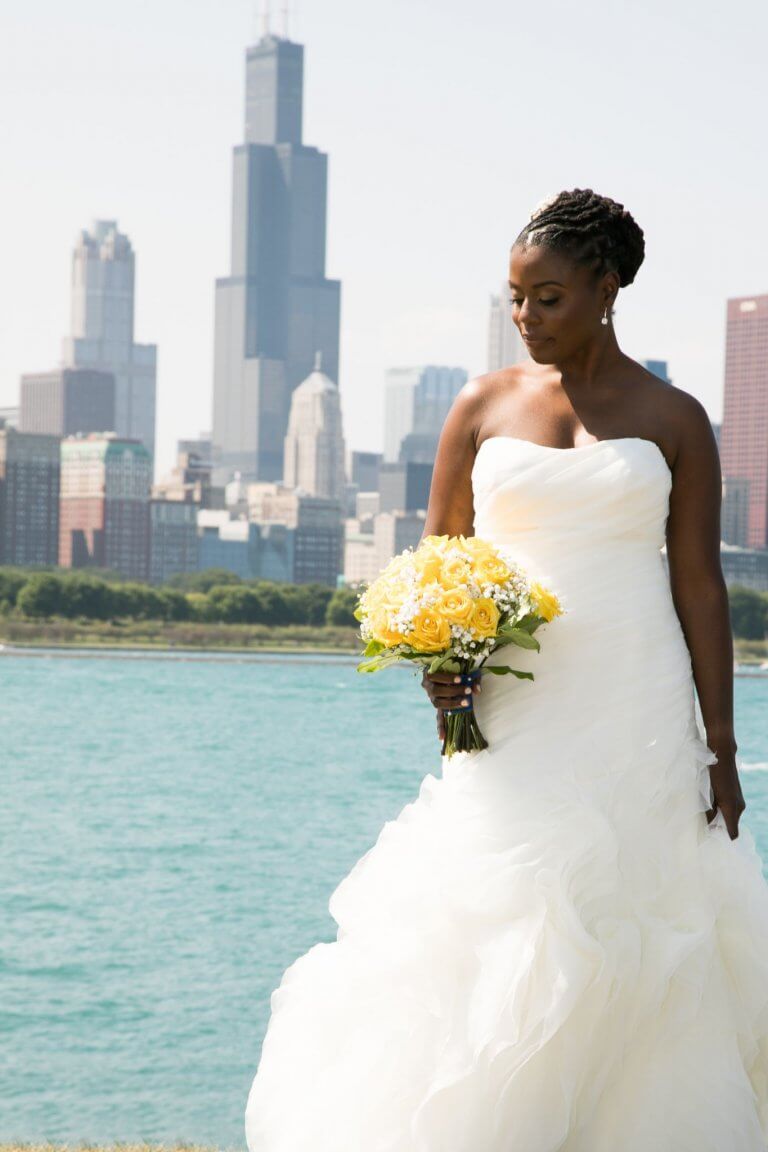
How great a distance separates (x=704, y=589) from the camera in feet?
10.8

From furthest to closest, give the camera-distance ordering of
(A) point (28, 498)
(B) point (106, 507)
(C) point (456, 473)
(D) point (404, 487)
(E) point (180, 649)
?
(D) point (404, 487) < (B) point (106, 507) < (A) point (28, 498) < (E) point (180, 649) < (C) point (456, 473)

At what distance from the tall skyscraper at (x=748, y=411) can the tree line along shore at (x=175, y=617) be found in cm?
7157

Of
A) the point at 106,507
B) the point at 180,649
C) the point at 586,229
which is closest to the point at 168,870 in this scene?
the point at 586,229

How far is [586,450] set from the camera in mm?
3246

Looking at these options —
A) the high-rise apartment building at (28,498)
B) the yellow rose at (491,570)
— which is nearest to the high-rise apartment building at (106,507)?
the high-rise apartment building at (28,498)

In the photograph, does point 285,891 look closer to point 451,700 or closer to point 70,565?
point 451,700

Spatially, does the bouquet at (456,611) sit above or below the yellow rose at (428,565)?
below

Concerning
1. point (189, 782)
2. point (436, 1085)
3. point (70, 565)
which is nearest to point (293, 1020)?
point (436, 1085)

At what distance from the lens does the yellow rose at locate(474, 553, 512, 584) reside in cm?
313

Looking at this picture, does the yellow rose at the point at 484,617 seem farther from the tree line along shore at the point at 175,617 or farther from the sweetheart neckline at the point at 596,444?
the tree line along shore at the point at 175,617

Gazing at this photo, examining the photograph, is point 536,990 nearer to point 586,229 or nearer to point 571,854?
point 571,854

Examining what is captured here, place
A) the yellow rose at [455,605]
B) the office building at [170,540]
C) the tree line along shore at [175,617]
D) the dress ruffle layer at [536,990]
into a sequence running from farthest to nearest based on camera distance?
1. the office building at [170,540]
2. the tree line along shore at [175,617]
3. the yellow rose at [455,605]
4. the dress ruffle layer at [536,990]

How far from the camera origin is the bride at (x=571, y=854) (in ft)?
9.81

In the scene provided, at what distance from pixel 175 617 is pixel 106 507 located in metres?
51.1
